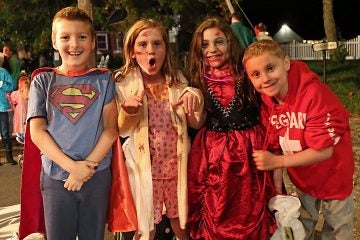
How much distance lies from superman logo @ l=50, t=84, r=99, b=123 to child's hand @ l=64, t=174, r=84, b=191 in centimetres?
30

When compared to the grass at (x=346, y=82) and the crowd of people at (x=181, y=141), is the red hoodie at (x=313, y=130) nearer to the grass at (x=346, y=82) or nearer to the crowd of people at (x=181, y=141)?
the crowd of people at (x=181, y=141)

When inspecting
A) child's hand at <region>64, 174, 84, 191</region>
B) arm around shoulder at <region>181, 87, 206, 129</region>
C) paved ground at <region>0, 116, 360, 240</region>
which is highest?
arm around shoulder at <region>181, 87, 206, 129</region>

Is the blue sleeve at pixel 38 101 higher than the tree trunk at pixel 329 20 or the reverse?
the reverse

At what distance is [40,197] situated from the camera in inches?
106

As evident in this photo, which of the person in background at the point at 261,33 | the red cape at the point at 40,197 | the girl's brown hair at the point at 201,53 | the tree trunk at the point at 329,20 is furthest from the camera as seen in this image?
the tree trunk at the point at 329,20

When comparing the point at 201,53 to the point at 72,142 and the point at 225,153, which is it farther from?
the point at 72,142

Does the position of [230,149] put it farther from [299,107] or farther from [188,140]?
[299,107]

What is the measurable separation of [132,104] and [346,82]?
11.1 metres

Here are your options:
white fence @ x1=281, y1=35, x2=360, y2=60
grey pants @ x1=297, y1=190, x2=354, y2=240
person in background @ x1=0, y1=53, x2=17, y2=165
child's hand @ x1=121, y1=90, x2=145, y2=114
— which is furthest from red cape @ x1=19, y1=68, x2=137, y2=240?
white fence @ x1=281, y1=35, x2=360, y2=60

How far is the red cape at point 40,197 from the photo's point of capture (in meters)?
2.69

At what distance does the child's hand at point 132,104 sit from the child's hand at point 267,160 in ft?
2.34

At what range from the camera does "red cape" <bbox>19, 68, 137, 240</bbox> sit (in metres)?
2.69

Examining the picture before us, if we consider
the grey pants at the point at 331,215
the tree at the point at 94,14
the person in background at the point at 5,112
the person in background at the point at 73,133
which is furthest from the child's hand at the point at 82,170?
the tree at the point at 94,14

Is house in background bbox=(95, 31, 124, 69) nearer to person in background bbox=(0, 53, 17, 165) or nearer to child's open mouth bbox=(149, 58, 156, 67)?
person in background bbox=(0, 53, 17, 165)
